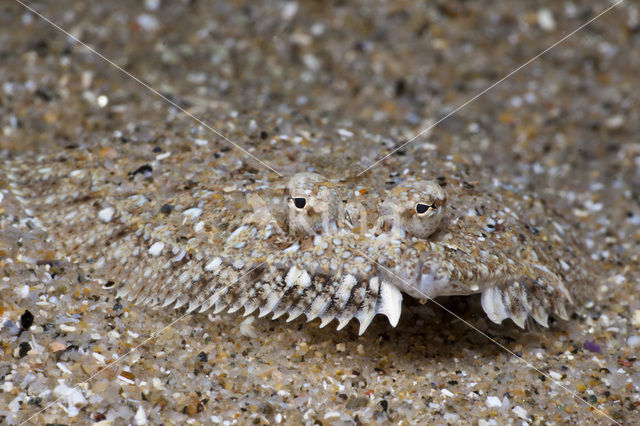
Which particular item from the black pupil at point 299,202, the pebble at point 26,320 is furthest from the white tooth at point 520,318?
the pebble at point 26,320

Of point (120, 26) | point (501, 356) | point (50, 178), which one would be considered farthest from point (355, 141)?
point (120, 26)

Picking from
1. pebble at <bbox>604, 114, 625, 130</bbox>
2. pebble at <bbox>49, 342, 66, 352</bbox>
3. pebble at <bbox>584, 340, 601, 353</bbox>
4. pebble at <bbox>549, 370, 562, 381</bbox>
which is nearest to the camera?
pebble at <bbox>49, 342, 66, 352</bbox>

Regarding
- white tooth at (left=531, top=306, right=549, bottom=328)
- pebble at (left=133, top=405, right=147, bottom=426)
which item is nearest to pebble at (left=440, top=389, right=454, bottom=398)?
white tooth at (left=531, top=306, right=549, bottom=328)

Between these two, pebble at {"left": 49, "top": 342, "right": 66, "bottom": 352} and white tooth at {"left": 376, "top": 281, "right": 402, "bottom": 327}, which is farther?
pebble at {"left": 49, "top": 342, "right": 66, "bottom": 352}

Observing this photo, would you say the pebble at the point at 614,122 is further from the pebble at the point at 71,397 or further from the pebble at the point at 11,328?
the pebble at the point at 11,328

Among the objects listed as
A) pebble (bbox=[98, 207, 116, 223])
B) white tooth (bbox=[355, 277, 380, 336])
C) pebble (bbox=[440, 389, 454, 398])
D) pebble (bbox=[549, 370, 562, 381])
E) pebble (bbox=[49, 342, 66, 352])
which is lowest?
pebble (bbox=[549, 370, 562, 381])

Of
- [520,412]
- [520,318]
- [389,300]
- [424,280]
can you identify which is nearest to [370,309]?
[389,300]

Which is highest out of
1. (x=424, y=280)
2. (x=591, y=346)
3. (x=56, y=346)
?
(x=424, y=280)

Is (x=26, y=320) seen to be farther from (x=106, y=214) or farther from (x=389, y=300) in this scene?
(x=389, y=300)

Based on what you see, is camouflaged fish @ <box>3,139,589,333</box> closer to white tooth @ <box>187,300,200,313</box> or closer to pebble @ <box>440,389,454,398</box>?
white tooth @ <box>187,300,200,313</box>
